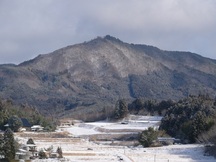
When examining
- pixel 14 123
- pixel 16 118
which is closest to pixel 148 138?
pixel 14 123

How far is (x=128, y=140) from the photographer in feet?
277

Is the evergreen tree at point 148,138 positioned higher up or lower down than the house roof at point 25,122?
lower down

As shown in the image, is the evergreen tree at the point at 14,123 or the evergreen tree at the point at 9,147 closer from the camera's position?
the evergreen tree at the point at 9,147

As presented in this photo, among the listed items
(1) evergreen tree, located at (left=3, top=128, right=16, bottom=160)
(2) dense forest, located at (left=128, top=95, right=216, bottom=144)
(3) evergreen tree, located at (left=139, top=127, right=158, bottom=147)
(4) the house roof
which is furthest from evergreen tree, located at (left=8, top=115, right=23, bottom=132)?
(1) evergreen tree, located at (left=3, top=128, right=16, bottom=160)

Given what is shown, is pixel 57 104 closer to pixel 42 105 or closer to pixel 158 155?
pixel 42 105

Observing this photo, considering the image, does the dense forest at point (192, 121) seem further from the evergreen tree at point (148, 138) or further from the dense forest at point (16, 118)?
the dense forest at point (16, 118)

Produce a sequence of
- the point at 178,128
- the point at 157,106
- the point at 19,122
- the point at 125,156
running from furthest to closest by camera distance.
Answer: the point at 157,106 → the point at 19,122 → the point at 178,128 → the point at 125,156

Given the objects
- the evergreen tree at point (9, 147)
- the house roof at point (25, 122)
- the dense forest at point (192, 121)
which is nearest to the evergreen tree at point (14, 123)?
the house roof at point (25, 122)

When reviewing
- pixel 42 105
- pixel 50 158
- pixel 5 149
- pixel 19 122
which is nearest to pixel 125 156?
pixel 50 158

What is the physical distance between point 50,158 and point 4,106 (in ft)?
177

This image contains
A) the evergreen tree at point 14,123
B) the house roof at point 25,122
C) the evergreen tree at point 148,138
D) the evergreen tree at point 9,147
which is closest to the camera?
the evergreen tree at point 9,147

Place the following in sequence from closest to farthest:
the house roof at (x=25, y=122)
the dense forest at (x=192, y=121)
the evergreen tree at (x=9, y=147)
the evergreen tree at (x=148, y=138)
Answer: the evergreen tree at (x=9, y=147) < the dense forest at (x=192, y=121) < the evergreen tree at (x=148, y=138) < the house roof at (x=25, y=122)

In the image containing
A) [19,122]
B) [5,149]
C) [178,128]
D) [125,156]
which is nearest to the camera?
[5,149]

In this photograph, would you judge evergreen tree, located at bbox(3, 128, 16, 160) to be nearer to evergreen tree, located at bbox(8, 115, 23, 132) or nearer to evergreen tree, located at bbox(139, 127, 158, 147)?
evergreen tree, located at bbox(139, 127, 158, 147)
